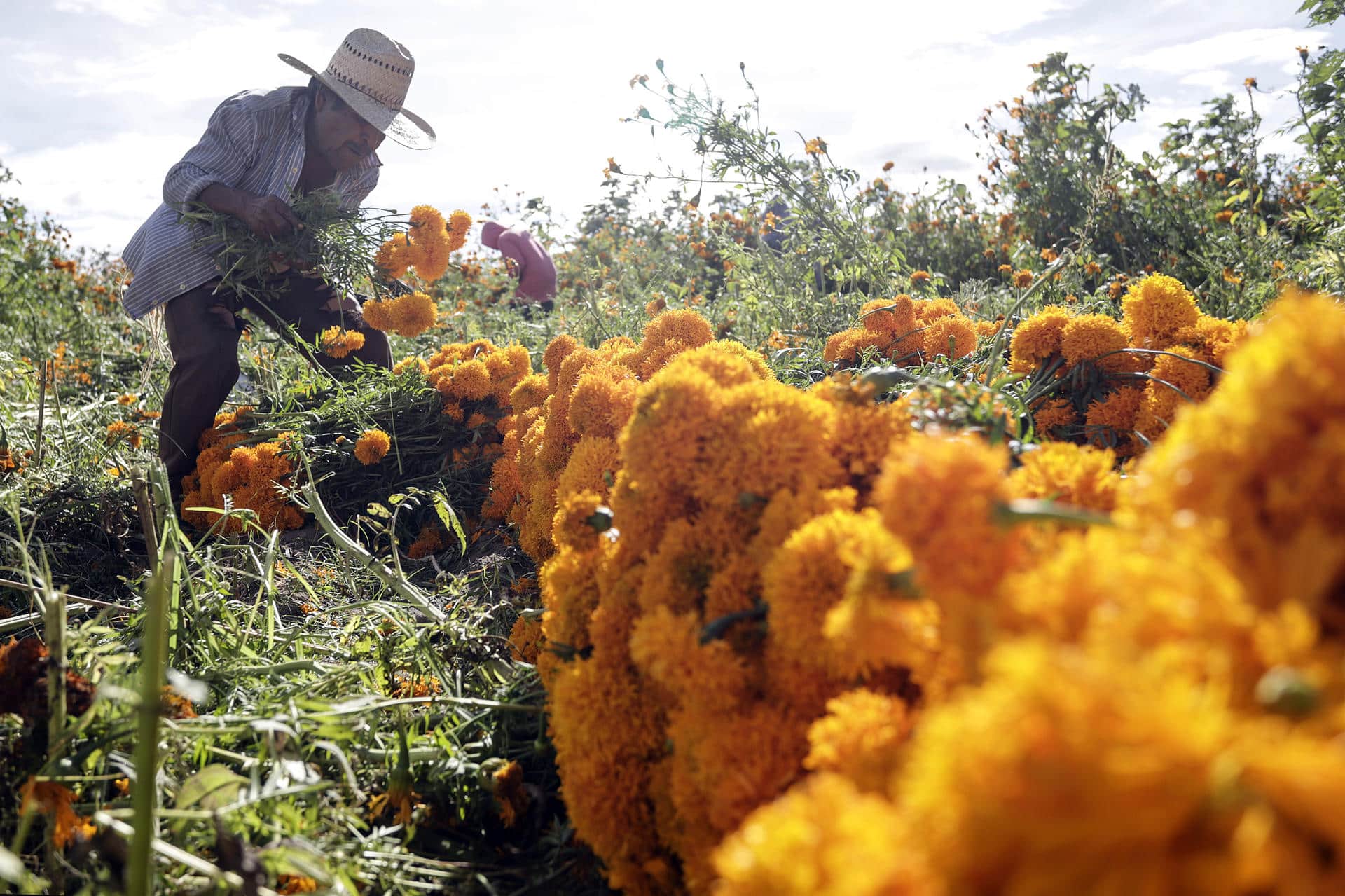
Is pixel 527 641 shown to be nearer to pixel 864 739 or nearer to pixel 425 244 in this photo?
pixel 864 739

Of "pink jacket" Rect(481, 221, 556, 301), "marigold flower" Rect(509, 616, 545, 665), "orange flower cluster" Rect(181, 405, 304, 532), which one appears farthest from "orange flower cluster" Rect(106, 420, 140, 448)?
"pink jacket" Rect(481, 221, 556, 301)

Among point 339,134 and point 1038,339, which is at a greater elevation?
point 339,134

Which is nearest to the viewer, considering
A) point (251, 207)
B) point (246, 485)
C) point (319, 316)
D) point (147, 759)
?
point (147, 759)

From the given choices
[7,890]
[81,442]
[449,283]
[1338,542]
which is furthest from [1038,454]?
[449,283]

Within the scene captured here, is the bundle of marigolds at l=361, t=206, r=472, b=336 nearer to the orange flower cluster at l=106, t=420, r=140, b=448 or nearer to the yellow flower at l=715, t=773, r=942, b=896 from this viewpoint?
the orange flower cluster at l=106, t=420, r=140, b=448

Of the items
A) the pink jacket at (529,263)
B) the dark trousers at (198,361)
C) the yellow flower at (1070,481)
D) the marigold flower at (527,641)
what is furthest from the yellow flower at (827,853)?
the pink jacket at (529,263)

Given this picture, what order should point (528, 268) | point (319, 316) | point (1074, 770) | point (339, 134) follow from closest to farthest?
point (1074, 770)
point (339, 134)
point (319, 316)
point (528, 268)

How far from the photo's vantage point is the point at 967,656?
70cm

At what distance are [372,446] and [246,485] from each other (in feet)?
1.87

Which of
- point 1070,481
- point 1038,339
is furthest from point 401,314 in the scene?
point 1070,481

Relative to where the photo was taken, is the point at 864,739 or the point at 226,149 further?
the point at 226,149

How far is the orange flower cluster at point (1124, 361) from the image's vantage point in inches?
84.0

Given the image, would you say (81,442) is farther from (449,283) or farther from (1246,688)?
(1246,688)

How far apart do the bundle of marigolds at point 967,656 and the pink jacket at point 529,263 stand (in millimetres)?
7302
